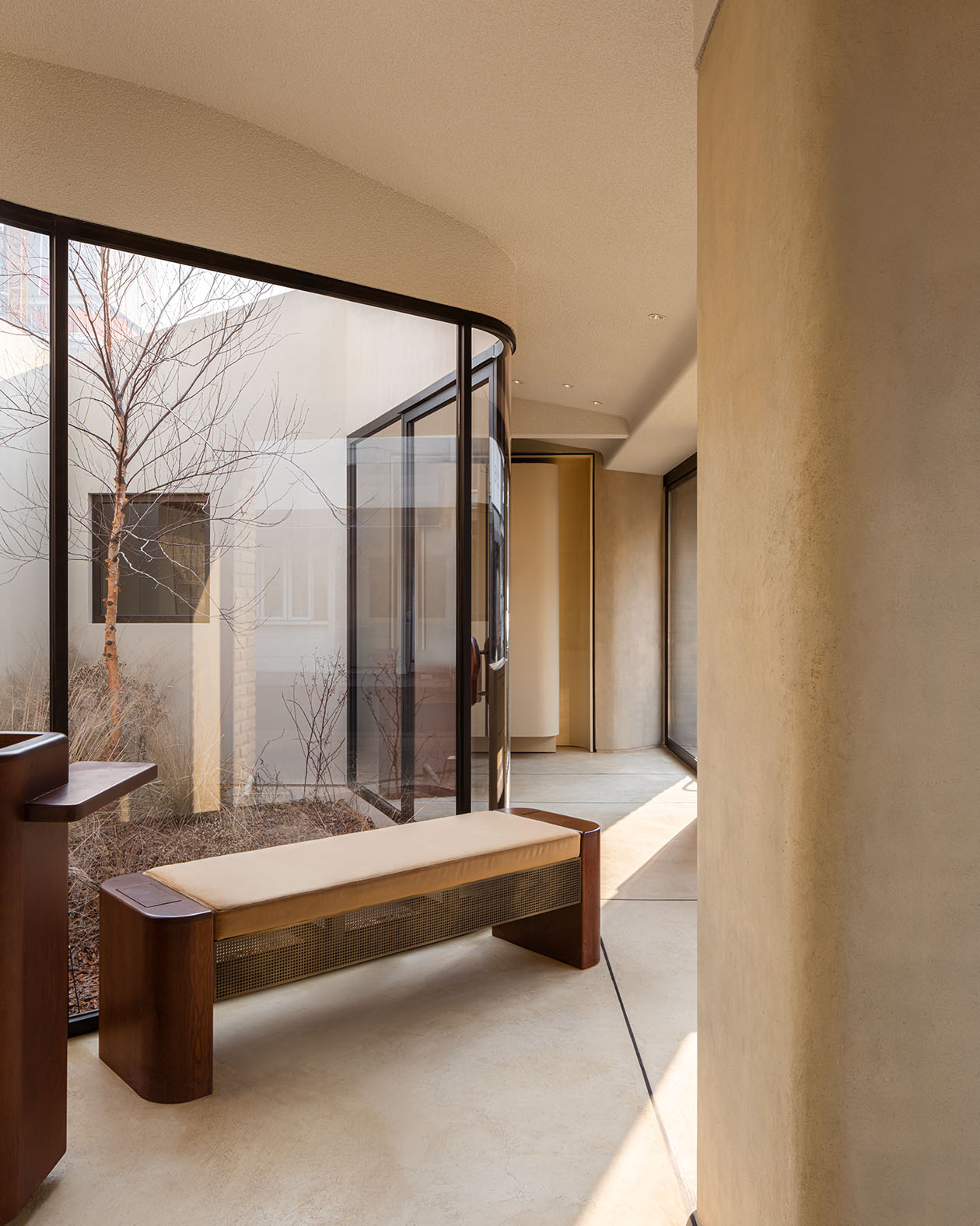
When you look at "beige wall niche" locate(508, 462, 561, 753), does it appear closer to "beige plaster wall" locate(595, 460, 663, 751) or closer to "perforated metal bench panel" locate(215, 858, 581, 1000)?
"beige plaster wall" locate(595, 460, 663, 751)

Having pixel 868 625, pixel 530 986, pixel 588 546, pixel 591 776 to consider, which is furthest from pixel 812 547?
pixel 588 546

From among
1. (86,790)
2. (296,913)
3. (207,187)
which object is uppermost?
(207,187)

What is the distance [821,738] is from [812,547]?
0.27 m

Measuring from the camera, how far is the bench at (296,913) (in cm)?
231

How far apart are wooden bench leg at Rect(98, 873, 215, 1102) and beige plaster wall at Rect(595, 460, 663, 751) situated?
583 centimetres

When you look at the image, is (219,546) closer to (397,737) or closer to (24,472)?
(24,472)

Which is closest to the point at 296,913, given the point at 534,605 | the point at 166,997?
the point at 166,997

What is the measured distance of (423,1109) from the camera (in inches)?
90.0

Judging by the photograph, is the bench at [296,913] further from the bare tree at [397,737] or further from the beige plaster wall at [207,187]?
the beige plaster wall at [207,187]

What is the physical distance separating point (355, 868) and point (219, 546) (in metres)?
1.18

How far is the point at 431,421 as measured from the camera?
12.1 feet

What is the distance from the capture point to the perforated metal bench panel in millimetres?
2430

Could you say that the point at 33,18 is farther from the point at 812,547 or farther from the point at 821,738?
the point at 821,738

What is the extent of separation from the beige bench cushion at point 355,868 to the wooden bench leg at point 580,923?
0.08 metres
